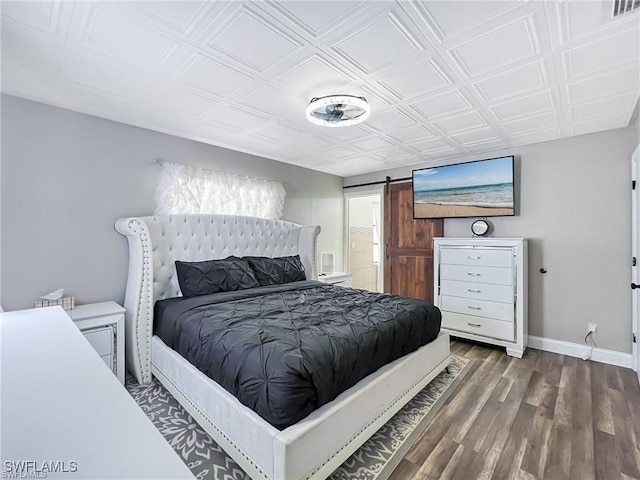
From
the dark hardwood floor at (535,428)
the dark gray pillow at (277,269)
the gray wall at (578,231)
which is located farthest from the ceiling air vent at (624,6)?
the dark gray pillow at (277,269)

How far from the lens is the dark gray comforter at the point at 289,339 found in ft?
5.03

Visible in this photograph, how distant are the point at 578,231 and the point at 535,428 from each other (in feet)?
7.85

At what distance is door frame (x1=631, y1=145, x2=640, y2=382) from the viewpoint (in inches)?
110

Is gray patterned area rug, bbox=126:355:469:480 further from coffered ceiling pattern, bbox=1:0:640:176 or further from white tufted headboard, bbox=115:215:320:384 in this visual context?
coffered ceiling pattern, bbox=1:0:640:176

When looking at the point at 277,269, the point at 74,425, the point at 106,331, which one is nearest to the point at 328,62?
the point at 74,425

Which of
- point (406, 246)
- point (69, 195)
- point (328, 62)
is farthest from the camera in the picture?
point (406, 246)

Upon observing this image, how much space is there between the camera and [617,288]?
320cm

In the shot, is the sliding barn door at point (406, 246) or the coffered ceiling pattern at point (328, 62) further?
the sliding barn door at point (406, 246)

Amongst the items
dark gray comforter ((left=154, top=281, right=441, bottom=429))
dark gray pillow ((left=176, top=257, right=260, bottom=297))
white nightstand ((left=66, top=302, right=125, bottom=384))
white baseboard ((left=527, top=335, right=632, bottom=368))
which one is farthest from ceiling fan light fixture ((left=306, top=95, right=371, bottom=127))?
white baseboard ((left=527, top=335, right=632, bottom=368))

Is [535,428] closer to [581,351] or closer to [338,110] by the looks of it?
[581,351]

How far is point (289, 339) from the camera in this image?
5.94 ft

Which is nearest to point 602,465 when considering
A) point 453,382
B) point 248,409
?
point 453,382

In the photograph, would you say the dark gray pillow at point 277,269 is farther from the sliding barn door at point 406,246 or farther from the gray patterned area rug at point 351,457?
the sliding barn door at point 406,246

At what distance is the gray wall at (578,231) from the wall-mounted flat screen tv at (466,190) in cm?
20
